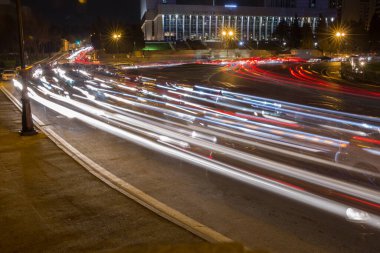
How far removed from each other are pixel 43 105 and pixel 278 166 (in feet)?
60.2

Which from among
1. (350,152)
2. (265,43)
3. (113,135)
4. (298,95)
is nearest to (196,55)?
(265,43)

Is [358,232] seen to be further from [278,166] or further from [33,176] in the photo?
[33,176]

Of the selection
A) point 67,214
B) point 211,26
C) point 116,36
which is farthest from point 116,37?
point 67,214

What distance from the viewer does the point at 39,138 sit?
14102 mm

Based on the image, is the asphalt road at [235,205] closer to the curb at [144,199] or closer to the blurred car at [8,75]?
the curb at [144,199]

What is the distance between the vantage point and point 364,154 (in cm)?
880

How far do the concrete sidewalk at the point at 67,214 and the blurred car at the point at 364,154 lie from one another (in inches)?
175

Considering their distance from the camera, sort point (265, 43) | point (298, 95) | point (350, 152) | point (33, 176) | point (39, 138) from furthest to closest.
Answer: point (265, 43) < point (298, 95) < point (39, 138) < point (33, 176) < point (350, 152)

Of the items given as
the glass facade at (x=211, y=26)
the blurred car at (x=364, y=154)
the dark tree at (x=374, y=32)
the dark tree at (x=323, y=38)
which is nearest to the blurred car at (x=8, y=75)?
the blurred car at (x=364, y=154)

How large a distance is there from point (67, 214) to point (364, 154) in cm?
611

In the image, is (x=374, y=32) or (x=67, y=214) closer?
(x=67, y=214)

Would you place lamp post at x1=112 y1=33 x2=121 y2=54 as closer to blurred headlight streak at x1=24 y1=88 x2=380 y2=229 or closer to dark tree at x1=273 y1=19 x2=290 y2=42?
dark tree at x1=273 y1=19 x2=290 y2=42

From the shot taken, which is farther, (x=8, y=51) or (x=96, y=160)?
(x=8, y=51)

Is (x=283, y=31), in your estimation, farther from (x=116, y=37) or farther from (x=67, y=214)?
(x=67, y=214)
